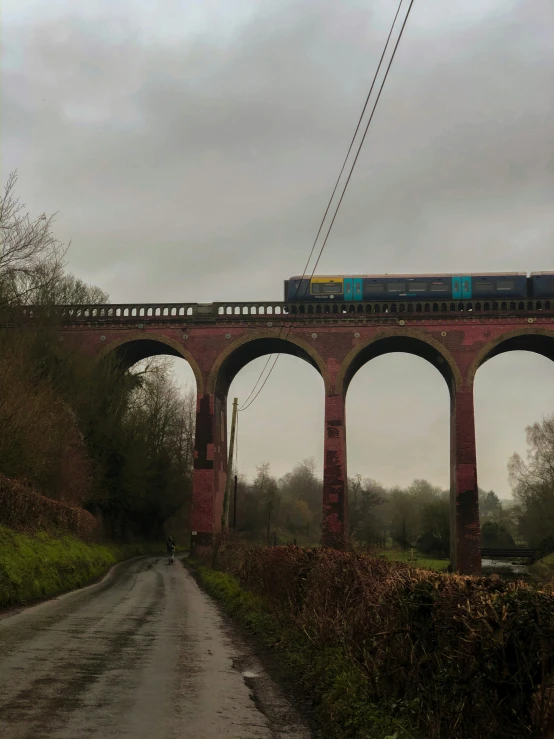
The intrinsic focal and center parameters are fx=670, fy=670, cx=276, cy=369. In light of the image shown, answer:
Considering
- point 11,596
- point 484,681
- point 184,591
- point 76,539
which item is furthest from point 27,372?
point 484,681

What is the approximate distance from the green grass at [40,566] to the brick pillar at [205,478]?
10.4 meters

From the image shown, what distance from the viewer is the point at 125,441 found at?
108ft

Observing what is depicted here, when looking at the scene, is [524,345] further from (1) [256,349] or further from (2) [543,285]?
(1) [256,349]

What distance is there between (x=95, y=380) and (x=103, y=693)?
86.6ft

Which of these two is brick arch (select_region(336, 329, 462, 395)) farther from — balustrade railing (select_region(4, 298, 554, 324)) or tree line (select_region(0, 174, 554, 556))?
tree line (select_region(0, 174, 554, 556))

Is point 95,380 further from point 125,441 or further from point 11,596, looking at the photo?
point 11,596

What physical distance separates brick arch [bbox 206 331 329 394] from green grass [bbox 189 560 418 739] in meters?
23.2

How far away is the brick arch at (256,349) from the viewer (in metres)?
33.8

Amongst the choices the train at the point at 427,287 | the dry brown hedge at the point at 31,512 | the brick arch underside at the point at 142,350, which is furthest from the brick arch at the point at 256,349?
the dry brown hedge at the point at 31,512

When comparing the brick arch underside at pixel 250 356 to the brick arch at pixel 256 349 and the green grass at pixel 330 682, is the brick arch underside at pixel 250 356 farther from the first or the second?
the green grass at pixel 330 682

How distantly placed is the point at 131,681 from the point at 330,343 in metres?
28.1

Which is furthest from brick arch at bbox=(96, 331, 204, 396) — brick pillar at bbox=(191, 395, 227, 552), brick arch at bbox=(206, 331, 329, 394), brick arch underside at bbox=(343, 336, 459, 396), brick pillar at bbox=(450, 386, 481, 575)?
brick pillar at bbox=(450, 386, 481, 575)

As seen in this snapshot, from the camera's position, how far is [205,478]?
1310 inches

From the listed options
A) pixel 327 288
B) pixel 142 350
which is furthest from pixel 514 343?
pixel 142 350
